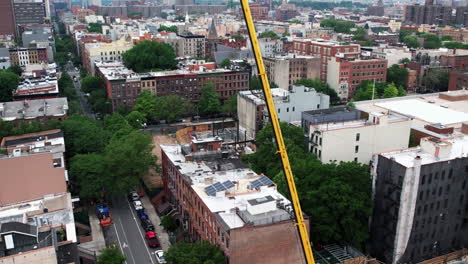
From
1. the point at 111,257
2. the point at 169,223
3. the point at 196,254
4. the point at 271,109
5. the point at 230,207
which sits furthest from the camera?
the point at 169,223

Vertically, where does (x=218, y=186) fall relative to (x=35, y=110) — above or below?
below

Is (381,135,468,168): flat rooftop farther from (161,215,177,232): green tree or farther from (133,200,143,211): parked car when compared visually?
(133,200,143,211): parked car

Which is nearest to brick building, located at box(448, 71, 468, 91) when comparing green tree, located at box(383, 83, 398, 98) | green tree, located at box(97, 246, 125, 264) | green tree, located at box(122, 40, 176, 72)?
green tree, located at box(383, 83, 398, 98)

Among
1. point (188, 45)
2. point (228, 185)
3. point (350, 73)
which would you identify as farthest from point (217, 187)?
point (188, 45)

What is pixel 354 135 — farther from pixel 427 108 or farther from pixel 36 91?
pixel 36 91

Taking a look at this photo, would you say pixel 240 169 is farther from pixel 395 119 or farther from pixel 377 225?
pixel 395 119

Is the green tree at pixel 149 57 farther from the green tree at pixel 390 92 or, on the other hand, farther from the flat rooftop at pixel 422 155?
the flat rooftop at pixel 422 155
